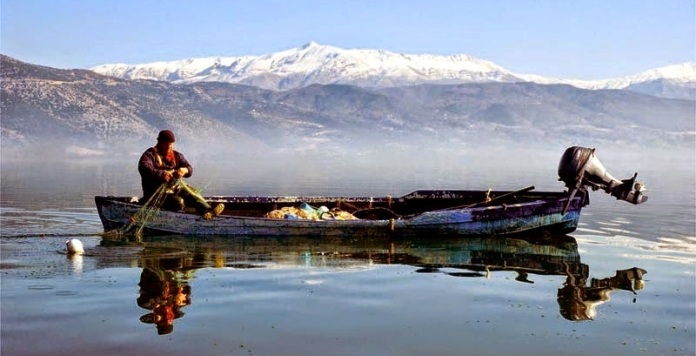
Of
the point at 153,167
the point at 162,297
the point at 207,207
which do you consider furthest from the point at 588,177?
the point at 162,297

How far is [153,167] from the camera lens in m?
19.5

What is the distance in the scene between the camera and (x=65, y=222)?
23.9m

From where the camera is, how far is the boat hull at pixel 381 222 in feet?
65.2

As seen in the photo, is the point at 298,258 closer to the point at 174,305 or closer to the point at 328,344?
the point at 174,305

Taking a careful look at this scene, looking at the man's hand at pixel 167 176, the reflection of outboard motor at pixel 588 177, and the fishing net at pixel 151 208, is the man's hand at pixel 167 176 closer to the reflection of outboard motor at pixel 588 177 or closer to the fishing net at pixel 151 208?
the fishing net at pixel 151 208

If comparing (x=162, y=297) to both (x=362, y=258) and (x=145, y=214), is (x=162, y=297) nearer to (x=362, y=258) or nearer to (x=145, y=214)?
(x=362, y=258)

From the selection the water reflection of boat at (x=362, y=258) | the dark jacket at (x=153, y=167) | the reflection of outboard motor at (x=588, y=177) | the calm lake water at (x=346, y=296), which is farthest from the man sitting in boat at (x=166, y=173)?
the reflection of outboard motor at (x=588, y=177)

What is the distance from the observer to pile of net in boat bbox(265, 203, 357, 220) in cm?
2099

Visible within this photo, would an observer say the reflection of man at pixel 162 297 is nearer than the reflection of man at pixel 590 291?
Yes

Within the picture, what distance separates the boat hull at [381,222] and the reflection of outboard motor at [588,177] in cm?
43

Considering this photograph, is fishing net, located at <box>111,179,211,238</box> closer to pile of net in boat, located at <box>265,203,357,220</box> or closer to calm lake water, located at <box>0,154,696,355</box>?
calm lake water, located at <box>0,154,696,355</box>


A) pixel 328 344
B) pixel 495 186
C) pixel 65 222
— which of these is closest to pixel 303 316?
pixel 328 344

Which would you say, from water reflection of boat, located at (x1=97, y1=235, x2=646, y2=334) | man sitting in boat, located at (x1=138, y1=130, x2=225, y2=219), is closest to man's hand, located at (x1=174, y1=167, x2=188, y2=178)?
man sitting in boat, located at (x1=138, y1=130, x2=225, y2=219)

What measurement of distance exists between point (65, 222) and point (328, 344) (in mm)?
15588
